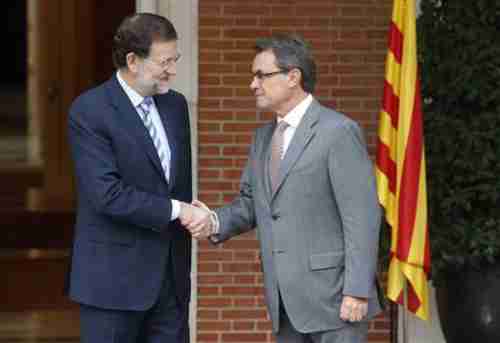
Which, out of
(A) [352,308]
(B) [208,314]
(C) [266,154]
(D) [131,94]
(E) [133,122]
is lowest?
(B) [208,314]

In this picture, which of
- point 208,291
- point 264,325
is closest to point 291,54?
point 208,291

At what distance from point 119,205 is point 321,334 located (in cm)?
94

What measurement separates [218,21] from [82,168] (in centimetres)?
235

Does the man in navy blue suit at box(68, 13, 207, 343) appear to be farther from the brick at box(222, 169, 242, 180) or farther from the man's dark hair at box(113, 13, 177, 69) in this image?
the brick at box(222, 169, 242, 180)

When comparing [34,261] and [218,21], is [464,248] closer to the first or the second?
[218,21]

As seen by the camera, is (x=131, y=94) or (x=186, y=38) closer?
(x=131, y=94)

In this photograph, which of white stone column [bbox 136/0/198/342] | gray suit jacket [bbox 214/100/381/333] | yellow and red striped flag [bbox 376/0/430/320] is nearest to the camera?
gray suit jacket [bbox 214/100/381/333]

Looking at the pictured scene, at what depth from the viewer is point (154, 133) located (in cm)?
575

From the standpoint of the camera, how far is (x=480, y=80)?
6.88m

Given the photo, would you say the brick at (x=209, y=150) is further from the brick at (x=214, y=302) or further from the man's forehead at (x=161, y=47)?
the man's forehead at (x=161, y=47)

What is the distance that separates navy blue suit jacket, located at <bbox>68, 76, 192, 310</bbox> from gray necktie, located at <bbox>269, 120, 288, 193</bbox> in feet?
1.32

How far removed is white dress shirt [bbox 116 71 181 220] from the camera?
5.65 meters

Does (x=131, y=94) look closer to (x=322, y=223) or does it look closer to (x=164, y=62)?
(x=164, y=62)

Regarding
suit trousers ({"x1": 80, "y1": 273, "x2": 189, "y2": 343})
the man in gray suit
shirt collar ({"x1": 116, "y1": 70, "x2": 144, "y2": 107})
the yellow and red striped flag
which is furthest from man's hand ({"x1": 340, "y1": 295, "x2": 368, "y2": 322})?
shirt collar ({"x1": 116, "y1": 70, "x2": 144, "y2": 107})
